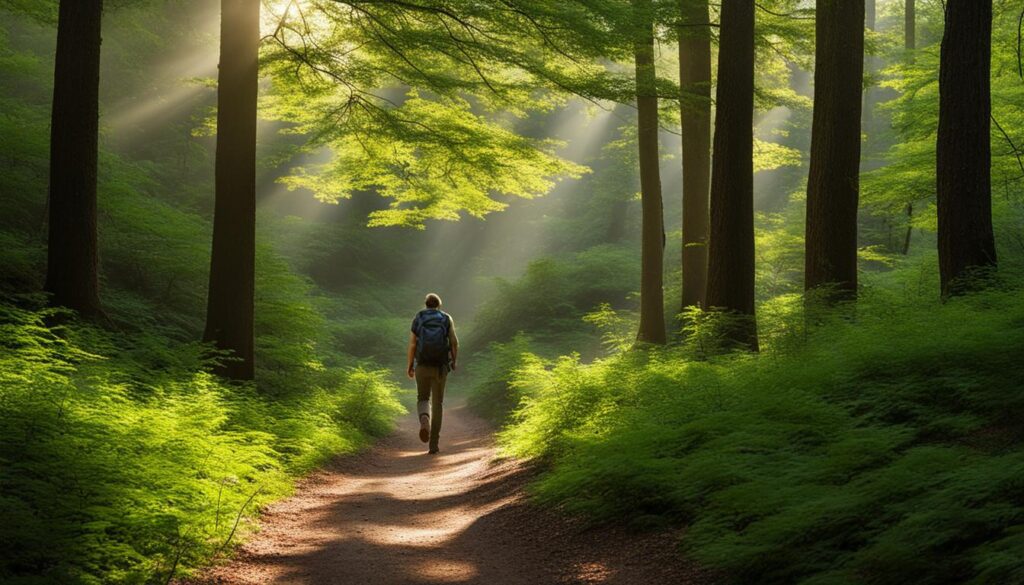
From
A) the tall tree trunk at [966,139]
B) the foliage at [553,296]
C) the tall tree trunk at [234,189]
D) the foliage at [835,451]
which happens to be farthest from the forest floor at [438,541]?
the foliage at [553,296]

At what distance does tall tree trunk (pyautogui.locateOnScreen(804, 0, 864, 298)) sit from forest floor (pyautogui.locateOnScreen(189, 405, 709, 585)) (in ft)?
14.8

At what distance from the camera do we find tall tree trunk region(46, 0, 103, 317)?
8.68 metres

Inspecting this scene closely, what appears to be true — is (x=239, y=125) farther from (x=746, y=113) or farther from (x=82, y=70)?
(x=746, y=113)

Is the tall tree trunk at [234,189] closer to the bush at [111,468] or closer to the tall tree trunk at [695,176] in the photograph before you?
the bush at [111,468]

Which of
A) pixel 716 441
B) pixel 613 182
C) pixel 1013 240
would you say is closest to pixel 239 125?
pixel 716 441

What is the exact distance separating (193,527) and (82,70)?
620 cm

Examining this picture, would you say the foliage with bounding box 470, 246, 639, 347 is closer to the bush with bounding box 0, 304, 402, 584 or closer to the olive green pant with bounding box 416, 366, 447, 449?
the olive green pant with bounding box 416, 366, 447, 449

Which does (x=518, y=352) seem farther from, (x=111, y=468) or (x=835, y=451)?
(x=835, y=451)

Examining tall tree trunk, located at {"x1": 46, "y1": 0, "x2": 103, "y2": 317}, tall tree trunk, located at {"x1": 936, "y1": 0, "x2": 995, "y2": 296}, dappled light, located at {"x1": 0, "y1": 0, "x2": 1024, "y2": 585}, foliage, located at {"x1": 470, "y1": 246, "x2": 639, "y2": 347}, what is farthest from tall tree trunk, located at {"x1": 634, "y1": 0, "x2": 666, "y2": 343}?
foliage, located at {"x1": 470, "y1": 246, "x2": 639, "y2": 347}

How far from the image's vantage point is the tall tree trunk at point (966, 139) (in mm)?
7559

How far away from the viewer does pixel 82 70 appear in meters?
8.79

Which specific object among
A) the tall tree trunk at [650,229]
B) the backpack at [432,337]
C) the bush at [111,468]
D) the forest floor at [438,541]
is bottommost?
the forest floor at [438,541]

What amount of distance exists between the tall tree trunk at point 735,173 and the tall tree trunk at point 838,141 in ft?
2.68

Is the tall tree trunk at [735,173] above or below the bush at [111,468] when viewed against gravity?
above
